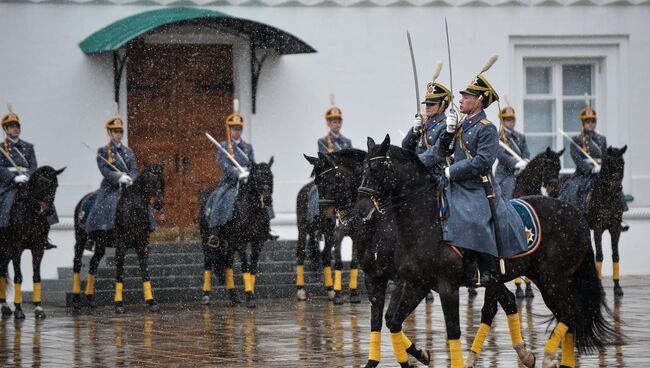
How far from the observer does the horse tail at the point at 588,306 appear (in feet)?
35.5

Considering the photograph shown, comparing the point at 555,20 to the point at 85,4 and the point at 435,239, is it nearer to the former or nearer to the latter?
the point at 85,4

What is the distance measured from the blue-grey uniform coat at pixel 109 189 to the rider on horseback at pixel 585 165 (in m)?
6.53

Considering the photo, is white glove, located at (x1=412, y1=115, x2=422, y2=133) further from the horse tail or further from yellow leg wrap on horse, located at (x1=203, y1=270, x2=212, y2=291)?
yellow leg wrap on horse, located at (x1=203, y1=270, x2=212, y2=291)

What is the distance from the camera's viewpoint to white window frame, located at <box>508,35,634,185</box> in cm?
2308

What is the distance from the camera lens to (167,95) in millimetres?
21703

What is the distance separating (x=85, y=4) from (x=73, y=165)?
2.67 m

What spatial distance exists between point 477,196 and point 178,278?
9755 millimetres

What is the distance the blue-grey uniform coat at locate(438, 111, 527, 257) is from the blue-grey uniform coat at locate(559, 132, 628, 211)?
8.62m

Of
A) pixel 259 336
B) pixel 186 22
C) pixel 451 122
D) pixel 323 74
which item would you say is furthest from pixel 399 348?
pixel 323 74

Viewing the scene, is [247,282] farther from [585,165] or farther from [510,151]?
[585,165]

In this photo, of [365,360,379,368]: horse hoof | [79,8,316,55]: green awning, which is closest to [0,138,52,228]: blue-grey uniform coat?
[79,8,316,55]: green awning

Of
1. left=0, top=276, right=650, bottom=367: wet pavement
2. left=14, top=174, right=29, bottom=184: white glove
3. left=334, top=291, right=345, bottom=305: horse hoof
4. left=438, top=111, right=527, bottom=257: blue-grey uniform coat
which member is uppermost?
left=14, top=174, right=29, bottom=184: white glove

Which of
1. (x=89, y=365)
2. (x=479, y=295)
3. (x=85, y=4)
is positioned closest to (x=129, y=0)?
(x=85, y=4)

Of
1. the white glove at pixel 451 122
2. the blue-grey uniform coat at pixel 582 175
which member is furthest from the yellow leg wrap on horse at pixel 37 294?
the white glove at pixel 451 122
